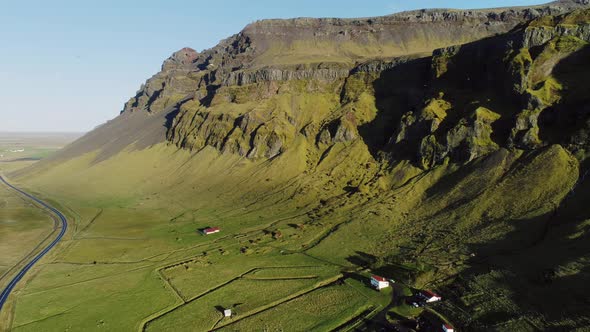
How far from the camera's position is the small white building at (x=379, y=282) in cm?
8000

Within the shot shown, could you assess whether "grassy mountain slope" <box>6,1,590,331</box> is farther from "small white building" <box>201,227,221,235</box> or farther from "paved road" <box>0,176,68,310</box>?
"paved road" <box>0,176,68,310</box>

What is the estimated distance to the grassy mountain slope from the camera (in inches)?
2881

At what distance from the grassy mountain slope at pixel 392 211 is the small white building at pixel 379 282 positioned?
3.38 metres

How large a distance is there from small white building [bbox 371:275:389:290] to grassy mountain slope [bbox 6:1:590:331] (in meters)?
3.38

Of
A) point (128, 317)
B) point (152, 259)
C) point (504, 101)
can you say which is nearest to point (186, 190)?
point (152, 259)

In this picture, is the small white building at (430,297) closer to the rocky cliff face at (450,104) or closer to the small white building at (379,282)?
the small white building at (379,282)

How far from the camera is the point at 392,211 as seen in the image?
11844 cm

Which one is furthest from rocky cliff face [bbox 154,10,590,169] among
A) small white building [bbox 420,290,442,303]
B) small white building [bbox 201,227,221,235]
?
small white building [bbox 201,227,221,235]

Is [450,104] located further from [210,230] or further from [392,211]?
[210,230]

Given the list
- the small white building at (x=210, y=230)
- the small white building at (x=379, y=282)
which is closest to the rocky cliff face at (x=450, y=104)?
the small white building at (x=379, y=282)

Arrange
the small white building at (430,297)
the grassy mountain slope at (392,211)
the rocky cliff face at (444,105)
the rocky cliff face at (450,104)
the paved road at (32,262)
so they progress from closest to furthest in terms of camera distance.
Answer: the small white building at (430,297)
the grassy mountain slope at (392,211)
the paved road at (32,262)
the rocky cliff face at (450,104)
the rocky cliff face at (444,105)

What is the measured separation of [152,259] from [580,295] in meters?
98.3

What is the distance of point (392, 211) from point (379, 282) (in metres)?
42.0

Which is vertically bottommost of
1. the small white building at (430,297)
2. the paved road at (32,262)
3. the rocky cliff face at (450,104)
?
the small white building at (430,297)
